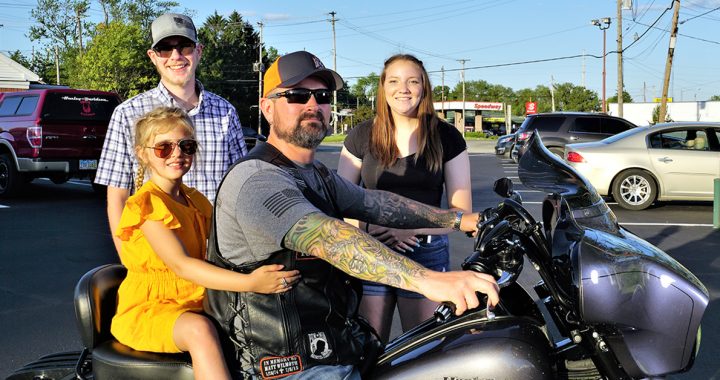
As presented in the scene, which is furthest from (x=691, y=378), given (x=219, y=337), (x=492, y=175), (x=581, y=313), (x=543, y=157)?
(x=492, y=175)

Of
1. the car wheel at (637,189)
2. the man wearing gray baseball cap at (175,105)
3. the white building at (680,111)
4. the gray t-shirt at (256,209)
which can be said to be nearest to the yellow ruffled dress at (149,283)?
the gray t-shirt at (256,209)

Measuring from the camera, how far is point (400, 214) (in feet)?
9.28

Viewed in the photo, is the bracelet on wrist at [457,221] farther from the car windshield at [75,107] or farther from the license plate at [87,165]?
the car windshield at [75,107]

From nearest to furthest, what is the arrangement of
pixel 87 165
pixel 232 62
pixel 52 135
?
1. pixel 52 135
2. pixel 87 165
3. pixel 232 62

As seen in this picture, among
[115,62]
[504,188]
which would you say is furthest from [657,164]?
[115,62]

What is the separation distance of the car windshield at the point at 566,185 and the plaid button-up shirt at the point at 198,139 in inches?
65.5

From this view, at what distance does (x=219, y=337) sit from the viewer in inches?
90.3

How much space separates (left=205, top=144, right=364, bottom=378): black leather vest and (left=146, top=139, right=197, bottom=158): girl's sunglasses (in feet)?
2.39

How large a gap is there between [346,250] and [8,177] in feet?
45.1

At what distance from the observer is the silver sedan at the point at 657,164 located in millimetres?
12078

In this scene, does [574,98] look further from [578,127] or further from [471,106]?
[578,127]

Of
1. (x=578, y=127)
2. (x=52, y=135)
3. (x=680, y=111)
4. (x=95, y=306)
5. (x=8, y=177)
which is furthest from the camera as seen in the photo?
(x=680, y=111)

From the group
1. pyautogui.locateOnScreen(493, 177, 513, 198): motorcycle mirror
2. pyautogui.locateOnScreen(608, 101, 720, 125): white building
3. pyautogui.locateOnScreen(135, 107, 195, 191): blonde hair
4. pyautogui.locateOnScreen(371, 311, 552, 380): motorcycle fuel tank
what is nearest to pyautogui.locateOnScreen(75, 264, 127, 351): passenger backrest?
pyautogui.locateOnScreen(135, 107, 195, 191): blonde hair

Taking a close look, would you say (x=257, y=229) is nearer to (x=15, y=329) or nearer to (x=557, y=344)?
(x=557, y=344)
